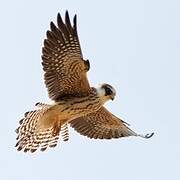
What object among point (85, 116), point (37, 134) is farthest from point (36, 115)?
point (85, 116)

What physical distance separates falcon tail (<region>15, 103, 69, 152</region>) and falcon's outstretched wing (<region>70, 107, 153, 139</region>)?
3.13 feet

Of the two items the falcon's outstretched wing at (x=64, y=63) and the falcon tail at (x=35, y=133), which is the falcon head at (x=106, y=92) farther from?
the falcon tail at (x=35, y=133)

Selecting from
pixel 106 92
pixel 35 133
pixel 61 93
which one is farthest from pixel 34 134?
pixel 106 92

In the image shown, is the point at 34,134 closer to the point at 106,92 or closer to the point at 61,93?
the point at 61,93

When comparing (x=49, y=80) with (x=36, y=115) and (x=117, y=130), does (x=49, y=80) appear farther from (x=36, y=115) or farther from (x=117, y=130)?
(x=117, y=130)

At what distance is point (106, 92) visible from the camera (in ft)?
A: 55.6

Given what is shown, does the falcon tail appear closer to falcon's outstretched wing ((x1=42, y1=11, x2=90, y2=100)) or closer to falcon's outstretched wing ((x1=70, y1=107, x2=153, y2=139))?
falcon's outstretched wing ((x1=42, y1=11, x2=90, y2=100))

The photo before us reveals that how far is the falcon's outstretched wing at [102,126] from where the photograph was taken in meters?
18.0

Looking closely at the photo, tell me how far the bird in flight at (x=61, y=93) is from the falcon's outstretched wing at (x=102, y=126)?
0.53 m

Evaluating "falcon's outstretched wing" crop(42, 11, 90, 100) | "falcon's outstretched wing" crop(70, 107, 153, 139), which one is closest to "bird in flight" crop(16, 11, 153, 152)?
"falcon's outstretched wing" crop(42, 11, 90, 100)

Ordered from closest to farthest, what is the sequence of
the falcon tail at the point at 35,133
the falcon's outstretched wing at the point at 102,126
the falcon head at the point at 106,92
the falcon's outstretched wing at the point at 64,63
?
1. the falcon's outstretched wing at the point at 64,63
2. the falcon tail at the point at 35,133
3. the falcon head at the point at 106,92
4. the falcon's outstretched wing at the point at 102,126

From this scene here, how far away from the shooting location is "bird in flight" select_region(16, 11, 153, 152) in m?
15.9

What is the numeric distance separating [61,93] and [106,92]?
0.93 m

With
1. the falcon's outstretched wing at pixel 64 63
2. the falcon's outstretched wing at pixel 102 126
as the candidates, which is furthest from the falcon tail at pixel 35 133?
the falcon's outstretched wing at pixel 102 126
